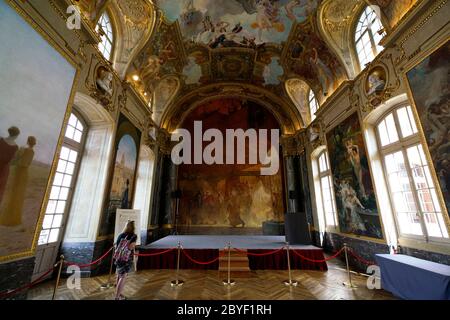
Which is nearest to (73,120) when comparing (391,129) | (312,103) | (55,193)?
(55,193)

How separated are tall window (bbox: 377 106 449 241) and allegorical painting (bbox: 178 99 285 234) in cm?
683

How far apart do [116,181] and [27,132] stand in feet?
11.2

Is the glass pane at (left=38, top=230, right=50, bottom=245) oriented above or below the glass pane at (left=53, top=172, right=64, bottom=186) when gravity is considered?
below

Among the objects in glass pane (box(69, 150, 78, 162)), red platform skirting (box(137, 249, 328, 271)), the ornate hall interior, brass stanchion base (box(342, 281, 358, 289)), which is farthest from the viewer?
red platform skirting (box(137, 249, 328, 271))

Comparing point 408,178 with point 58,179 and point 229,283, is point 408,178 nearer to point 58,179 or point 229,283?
point 229,283

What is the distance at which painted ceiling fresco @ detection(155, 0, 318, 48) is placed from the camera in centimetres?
720

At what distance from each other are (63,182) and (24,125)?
2.72 m

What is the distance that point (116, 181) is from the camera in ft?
21.7

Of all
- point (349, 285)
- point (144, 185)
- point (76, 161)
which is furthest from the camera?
point (144, 185)

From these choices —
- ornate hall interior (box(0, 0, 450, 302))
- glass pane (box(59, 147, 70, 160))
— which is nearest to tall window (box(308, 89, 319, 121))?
ornate hall interior (box(0, 0, 450, 302))

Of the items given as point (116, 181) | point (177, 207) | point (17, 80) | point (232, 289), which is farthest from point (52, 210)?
point (177, 207)

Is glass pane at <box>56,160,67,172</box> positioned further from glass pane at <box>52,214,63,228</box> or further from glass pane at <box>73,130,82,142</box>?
glass pane at <box>52,214,63,228</box>

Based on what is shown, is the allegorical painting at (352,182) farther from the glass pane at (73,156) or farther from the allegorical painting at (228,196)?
the glass pane at (73,156)

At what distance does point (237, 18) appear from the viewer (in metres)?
8.04
